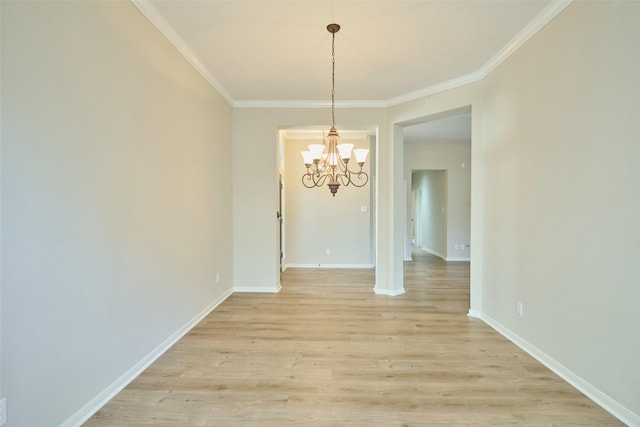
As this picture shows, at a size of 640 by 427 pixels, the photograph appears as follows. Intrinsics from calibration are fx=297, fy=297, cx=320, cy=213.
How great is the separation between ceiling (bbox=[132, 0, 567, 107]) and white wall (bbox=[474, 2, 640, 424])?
13.9 inches

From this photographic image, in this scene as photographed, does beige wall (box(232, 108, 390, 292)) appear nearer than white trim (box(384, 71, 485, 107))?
No

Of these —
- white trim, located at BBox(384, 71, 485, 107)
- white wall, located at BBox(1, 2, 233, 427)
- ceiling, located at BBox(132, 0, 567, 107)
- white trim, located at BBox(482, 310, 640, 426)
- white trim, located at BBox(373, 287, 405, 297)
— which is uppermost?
ceiling, located at BBox(132, 0, 567, 107)

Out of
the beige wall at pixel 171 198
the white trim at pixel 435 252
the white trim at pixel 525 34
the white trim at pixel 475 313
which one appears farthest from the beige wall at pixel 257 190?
the white trim at pixel 435 252

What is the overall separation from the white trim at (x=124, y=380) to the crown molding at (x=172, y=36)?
2668 mm

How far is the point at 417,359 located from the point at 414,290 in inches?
88.6

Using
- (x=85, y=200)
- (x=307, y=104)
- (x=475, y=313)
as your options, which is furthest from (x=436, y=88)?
(x=85, y=200)

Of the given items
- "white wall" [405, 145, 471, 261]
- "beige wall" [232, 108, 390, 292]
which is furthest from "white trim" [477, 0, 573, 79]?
"white wall" [405, 145, 471, 261]

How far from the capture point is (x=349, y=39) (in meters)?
2.69

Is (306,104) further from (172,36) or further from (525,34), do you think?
(525,34)

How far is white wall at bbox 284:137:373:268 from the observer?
20.8 ft

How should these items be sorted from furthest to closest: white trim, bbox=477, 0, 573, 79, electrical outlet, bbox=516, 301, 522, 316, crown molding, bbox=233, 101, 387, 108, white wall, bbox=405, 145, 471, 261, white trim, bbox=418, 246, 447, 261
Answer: white trim, bbox=418, 246, 447, 261 < white wall, bbox=405, 145, 471, 261 < crown molding, bbox=233, 101, 387, 108 < electrical outlet, bbox=516, 301, 522, 316 < white trim, bbox=477, 0, 573, 79

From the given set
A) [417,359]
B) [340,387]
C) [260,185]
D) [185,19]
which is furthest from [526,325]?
[185,19]

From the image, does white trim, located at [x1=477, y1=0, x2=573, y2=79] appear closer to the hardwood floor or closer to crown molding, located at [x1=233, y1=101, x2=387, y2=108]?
crown molding, located at [x1=233, y1=101, x2=387, y2=108]

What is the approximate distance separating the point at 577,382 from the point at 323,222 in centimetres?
476
